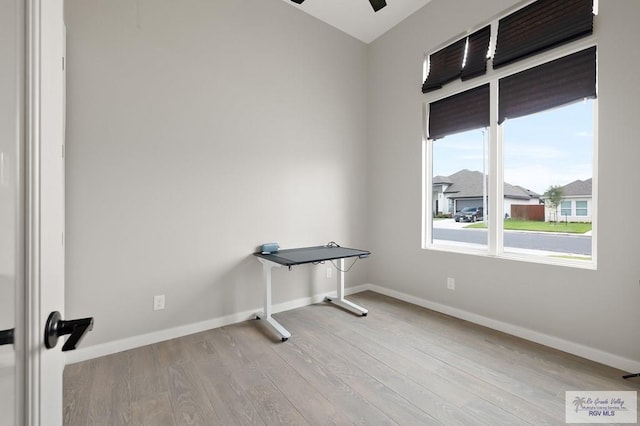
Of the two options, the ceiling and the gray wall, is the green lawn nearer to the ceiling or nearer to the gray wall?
the gray wall

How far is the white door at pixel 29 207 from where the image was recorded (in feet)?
1.40

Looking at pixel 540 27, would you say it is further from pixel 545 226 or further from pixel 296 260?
pixel 296 260

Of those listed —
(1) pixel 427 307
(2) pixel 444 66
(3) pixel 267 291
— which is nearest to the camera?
(3) pixel 267 291

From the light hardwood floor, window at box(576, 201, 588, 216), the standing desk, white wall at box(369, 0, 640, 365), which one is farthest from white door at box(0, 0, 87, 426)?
window at box(576, 201, 588, 216)

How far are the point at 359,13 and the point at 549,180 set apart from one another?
2671mm

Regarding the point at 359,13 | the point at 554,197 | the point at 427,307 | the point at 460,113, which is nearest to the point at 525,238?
the point at 554,197

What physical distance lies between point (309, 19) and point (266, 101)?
47.9 inches

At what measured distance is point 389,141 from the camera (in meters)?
Result: 3.69

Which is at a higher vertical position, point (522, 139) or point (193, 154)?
point (522, 139)

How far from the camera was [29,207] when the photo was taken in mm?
496

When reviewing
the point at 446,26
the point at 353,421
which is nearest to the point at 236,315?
the point at 353,421

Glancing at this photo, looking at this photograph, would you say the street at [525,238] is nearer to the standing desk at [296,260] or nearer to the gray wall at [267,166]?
the gray wall at [267,166]

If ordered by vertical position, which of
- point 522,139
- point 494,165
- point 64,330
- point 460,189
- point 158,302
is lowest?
point 158,302

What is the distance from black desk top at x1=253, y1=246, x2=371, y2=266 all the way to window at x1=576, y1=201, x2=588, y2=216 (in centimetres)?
175
